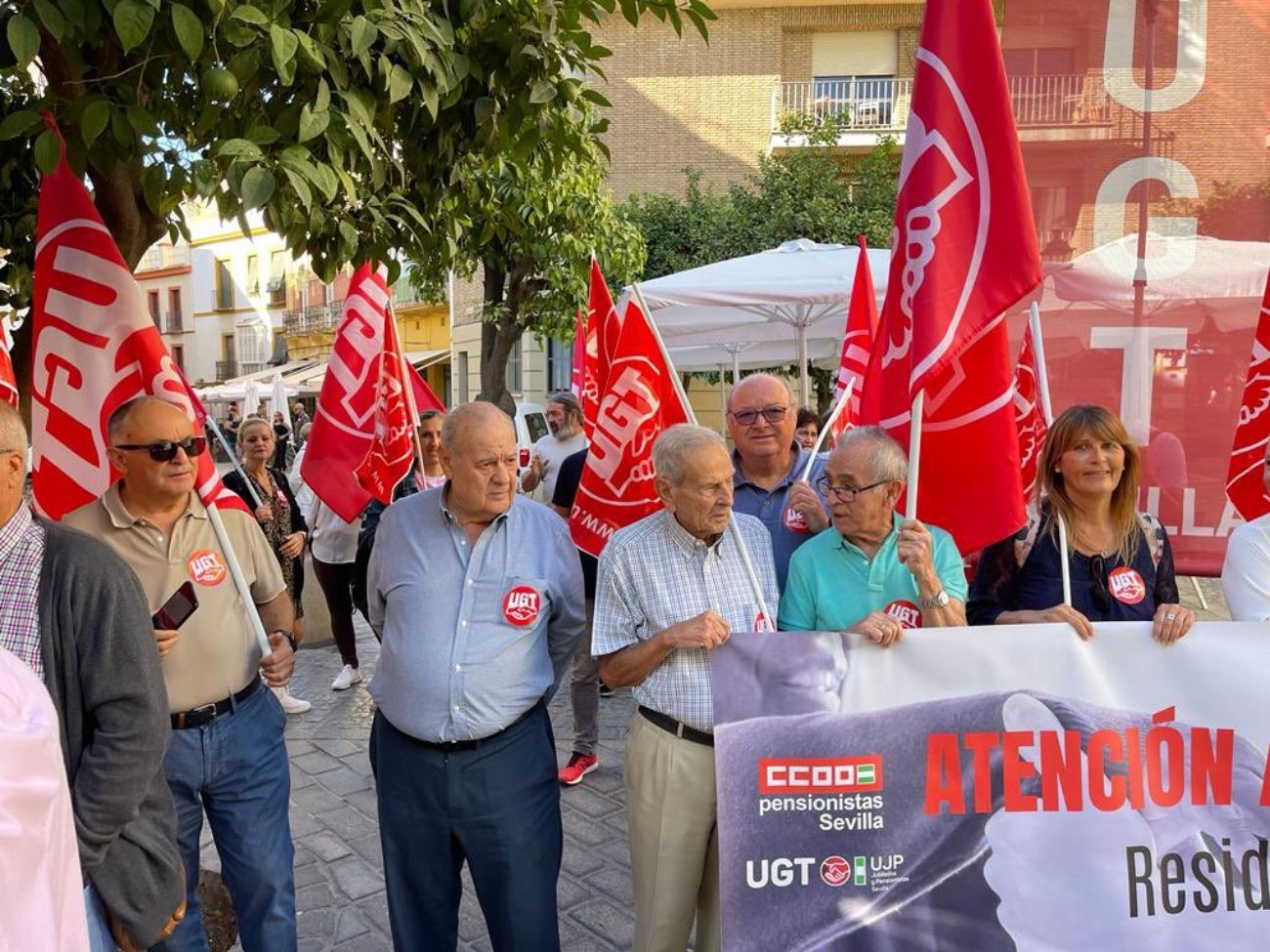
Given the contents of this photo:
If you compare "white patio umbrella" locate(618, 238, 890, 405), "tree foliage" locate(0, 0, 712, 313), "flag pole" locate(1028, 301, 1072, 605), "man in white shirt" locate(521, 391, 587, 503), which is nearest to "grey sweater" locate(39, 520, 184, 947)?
"tree foliage" locate(0, 0, 712, 313)

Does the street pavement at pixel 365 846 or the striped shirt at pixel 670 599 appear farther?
the street pavement at pixel 365 846

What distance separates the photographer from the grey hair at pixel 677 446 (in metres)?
2.65

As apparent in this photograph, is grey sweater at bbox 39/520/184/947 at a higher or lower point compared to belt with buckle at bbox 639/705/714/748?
higher

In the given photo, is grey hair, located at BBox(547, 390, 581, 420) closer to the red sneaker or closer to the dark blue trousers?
the red sneaker

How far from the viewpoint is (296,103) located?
8.62 ft

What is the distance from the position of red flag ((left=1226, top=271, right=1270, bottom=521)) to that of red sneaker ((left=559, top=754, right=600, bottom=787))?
324 cm

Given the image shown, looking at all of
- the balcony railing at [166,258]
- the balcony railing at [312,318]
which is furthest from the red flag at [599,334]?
the balcony railing at [166,258]

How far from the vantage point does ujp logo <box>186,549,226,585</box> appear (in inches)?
113

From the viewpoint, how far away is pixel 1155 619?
2.54 m

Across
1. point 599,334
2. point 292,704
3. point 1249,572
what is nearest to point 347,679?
point 292,704

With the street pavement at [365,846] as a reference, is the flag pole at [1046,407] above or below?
above

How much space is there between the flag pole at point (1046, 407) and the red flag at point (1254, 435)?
69cm

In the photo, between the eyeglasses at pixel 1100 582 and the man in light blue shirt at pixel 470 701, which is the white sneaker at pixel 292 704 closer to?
the man in light blue shirt at pixel 470 701

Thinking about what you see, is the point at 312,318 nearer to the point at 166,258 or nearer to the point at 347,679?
the point at 166,258
